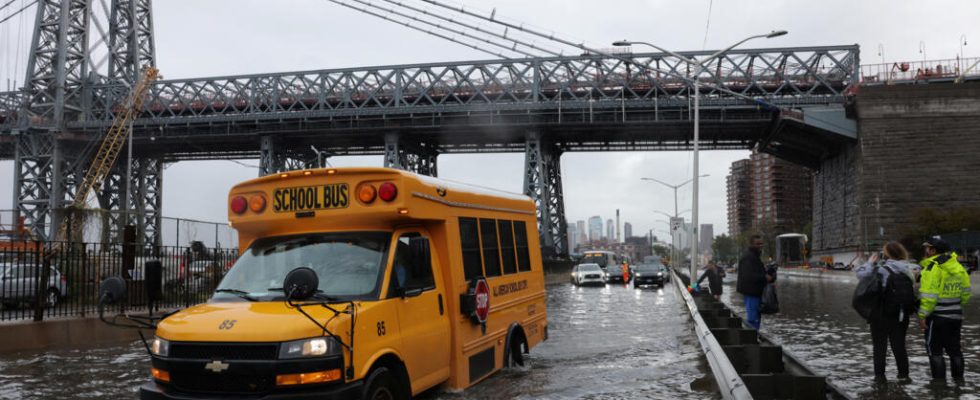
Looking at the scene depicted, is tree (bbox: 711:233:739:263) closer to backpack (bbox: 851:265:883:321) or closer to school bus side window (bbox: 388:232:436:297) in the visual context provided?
backpack (bbox: 851:265:883:321)

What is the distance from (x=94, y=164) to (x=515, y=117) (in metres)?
40.2

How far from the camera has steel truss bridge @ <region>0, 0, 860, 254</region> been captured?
63094 millimetres

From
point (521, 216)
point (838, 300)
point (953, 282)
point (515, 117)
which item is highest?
point (515, 117)

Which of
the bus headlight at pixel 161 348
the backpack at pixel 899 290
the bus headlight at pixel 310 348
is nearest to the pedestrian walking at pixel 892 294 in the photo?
the backpack at pixel 899 290

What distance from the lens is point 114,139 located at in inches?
2773

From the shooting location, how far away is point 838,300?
85.1 feet

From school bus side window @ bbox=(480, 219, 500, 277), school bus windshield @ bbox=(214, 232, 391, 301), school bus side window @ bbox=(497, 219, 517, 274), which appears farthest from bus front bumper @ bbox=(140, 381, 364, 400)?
school bus side window @ bbox=(497, 219, 517, 274)

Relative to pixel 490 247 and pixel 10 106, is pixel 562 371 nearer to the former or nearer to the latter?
pixel 490 247

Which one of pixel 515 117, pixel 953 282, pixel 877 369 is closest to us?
pixel 953 282

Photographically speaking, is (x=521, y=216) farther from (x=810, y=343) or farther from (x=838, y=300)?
(x=838, y=300)

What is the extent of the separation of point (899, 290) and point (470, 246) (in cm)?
474

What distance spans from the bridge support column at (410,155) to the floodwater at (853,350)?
46.7 m

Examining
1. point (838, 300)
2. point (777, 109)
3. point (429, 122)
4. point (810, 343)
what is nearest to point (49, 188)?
point (429, 122)

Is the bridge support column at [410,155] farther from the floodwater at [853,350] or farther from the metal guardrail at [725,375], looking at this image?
the metal guardrail at [725,375]
